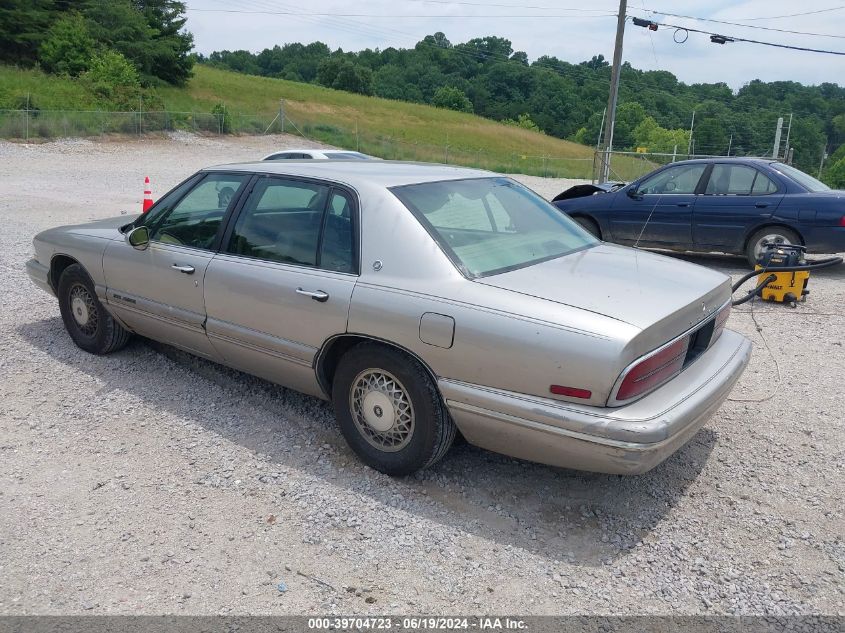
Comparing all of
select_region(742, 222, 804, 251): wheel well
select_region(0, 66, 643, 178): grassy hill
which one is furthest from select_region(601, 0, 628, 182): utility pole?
select_region(742, 222, 804, 251): wheel well

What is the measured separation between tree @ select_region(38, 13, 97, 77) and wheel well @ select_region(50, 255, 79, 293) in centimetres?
4774

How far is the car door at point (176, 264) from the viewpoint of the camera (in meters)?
4.56

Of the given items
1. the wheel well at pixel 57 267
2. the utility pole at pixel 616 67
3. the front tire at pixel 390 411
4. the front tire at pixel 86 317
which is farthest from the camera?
the utility pole at pixel 616 67

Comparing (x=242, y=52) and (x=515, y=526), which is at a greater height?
(x=242, y=52)

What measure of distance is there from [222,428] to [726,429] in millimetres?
3077

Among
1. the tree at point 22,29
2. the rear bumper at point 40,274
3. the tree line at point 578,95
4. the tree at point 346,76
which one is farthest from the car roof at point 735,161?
the tree at point 346,76

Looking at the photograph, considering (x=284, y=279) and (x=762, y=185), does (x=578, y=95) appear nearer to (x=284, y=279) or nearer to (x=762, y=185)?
(x=762, y=185)

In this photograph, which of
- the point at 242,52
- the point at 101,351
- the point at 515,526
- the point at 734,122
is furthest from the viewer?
the point at 242,52

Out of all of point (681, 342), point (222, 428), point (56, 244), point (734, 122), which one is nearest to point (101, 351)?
point (56, 244)

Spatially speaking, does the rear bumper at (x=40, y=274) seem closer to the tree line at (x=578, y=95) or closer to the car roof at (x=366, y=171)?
the car roof at (x=366, y=171)

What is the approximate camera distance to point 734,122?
184 feet

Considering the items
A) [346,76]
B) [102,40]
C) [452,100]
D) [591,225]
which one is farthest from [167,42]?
[591,225]

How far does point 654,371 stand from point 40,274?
4918 millimetres

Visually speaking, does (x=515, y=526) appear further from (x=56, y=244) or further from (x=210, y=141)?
(x=210, y=141)
